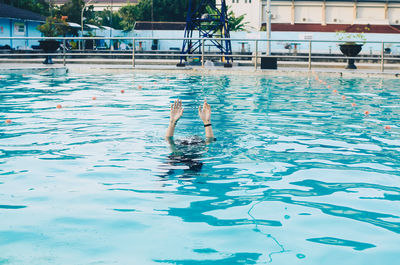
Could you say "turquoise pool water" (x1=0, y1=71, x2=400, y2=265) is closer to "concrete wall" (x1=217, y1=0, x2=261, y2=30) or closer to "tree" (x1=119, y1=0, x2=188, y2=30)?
"concrete wall" (x1=217, y1=0, x2=261, y2=30)

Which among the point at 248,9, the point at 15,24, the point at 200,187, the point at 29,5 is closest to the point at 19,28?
the point at 15,24

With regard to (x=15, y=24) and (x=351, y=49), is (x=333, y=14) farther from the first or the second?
(x=351, y=49)

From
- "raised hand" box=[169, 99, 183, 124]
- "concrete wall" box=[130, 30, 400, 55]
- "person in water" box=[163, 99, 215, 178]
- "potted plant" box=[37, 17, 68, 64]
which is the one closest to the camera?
"person in water" box=[163, 99, 215, 178]

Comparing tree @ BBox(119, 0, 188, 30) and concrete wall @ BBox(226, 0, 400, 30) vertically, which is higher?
tree @ BBox(119, 0, 188, 30)

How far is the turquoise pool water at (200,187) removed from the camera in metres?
3.48

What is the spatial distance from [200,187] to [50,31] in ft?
115

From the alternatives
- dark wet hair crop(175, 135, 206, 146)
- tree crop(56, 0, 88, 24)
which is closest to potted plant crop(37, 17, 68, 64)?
tree crop(56, 0, 88, 24)

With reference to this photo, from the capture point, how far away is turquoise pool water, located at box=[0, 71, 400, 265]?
3480 mm

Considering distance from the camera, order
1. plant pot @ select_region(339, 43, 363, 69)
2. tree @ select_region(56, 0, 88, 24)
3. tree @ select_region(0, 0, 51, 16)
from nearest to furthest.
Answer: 1. plant pot @ select_region(339, 43, 363, 69)
2. tree @ select_region(0, 0, 51, 16)
3. tree @ select_region(56, 0, 88, 24)

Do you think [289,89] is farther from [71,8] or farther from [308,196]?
[71,8]

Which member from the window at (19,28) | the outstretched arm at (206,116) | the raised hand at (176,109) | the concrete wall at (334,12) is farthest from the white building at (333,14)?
the raised hand at (176,109)

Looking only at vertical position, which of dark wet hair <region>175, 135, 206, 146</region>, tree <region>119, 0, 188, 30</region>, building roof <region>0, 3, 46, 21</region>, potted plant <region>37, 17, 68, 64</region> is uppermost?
tree <region>119, 0, 188, 30</region>

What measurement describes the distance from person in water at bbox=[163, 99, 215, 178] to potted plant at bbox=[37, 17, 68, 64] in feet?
53.4

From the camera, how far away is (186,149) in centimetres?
→ 643
